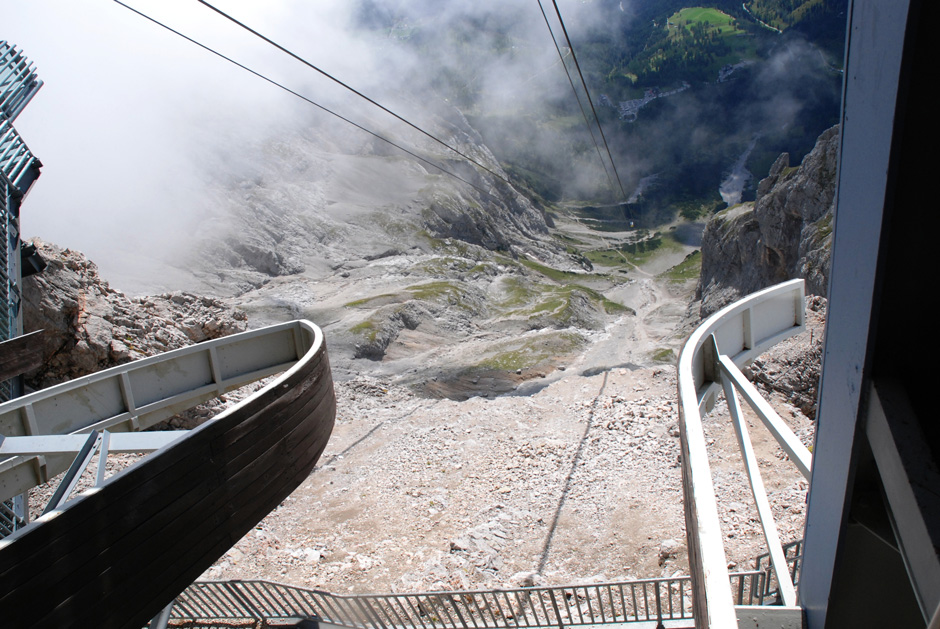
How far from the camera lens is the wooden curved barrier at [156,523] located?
3.97 metres

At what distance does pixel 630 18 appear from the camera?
198375 millimetres

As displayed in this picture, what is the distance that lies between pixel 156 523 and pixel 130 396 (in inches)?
198

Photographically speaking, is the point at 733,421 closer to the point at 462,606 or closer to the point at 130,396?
the point at 462,606

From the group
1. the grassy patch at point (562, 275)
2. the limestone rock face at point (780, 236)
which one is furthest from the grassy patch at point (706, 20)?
the limestone rock face at point (780, 236)

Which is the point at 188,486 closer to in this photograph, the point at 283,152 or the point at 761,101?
the point at 283,152

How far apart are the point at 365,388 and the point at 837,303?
958 inches

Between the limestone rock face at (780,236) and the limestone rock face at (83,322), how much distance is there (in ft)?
86.2

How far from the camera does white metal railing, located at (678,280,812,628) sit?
7.74ft

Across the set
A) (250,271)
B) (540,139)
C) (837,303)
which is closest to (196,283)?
(250,271)

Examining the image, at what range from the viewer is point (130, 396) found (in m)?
9.10

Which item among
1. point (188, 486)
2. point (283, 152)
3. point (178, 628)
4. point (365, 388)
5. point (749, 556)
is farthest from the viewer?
point (283, 152)

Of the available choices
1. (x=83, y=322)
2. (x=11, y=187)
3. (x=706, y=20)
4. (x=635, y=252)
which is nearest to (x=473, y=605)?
(x=11, y=187)

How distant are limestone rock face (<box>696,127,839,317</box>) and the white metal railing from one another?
19940 millimetres

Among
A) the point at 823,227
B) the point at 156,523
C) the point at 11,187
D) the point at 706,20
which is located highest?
the point at 706,20
